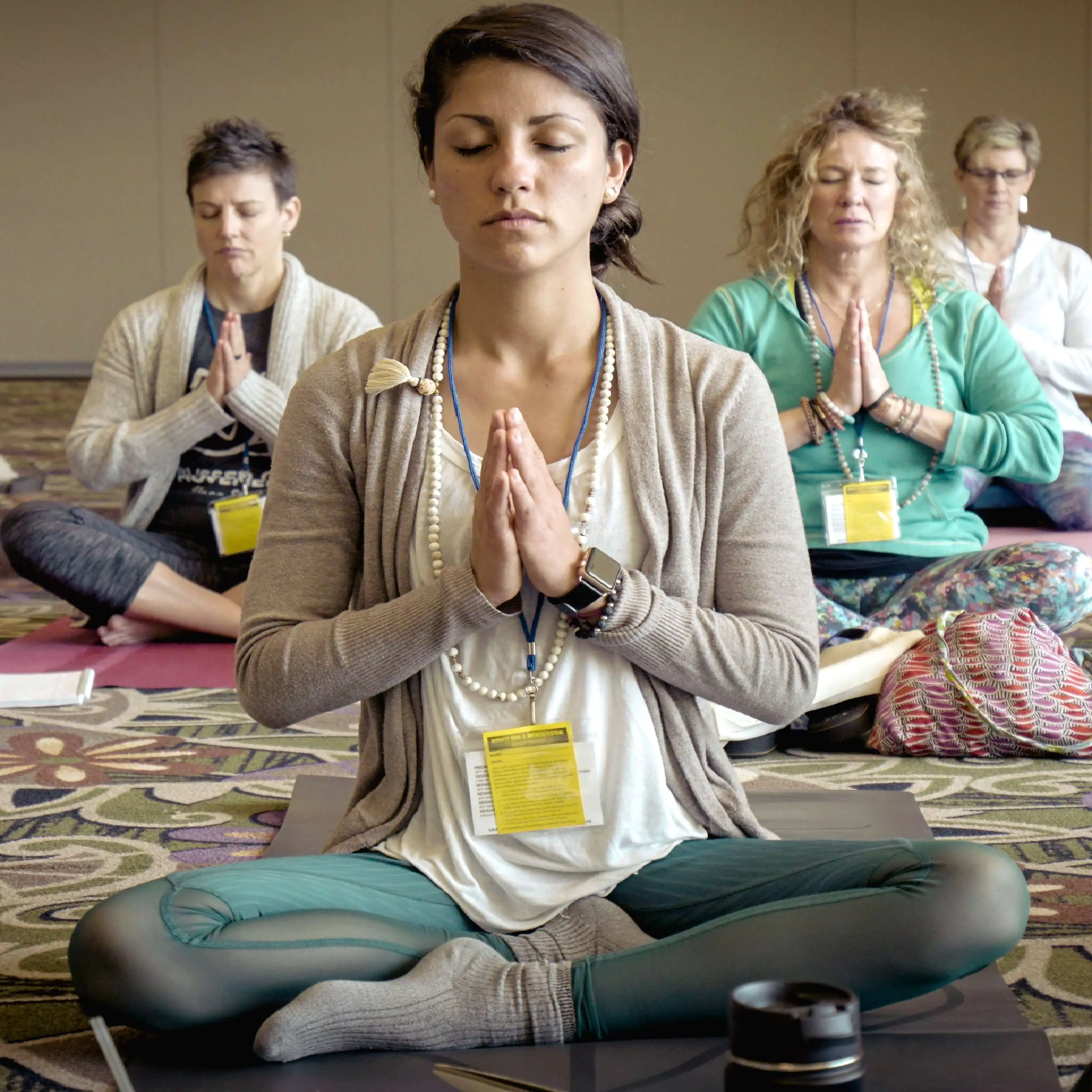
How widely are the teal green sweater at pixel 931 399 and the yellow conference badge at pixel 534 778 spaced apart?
1.74 meters

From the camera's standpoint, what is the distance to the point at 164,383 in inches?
159

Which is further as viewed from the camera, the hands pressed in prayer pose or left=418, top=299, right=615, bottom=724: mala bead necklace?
left=418, top=299, right=615, bottom=724: mala bead necklace

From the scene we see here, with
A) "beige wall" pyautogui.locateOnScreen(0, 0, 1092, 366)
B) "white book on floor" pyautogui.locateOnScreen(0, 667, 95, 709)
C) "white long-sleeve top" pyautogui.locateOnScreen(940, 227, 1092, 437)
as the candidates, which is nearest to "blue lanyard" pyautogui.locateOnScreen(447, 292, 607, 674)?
"white book on floor" pyautogui.locateOnScreen(0, 667, 95, 709)

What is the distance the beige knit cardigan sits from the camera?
1.60 meters

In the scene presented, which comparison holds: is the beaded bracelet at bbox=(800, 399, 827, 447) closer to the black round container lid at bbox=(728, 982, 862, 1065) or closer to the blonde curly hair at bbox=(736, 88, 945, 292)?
the blonde curly hair at bbox=(736, 88, 945, 292)

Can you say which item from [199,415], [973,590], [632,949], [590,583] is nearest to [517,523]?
[590,583]

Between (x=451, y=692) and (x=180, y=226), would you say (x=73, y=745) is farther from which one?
(x=180, y=226)

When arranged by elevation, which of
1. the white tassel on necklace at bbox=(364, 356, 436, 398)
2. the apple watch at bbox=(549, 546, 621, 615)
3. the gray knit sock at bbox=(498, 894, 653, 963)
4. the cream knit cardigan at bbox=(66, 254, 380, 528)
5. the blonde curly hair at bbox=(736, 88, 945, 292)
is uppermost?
the blonde curly hair at bbox=(736, 88, 945, 292)

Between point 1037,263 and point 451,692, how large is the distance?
12.6 feet

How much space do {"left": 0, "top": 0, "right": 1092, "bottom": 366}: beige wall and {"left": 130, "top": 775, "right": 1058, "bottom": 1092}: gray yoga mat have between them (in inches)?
271

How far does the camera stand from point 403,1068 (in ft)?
4.76

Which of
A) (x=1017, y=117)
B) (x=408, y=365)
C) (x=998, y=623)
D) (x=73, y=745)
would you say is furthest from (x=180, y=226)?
(x=408, y=365)

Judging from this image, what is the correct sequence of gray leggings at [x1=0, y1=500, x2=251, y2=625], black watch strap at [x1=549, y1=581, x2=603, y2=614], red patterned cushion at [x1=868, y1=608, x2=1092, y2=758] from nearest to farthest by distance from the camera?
black watch strap at [x1=549, y1=581, x2=603, y2=614]
red patterned cushion at [x1=868, y1=608, x2=1092, y2=758]
gray leggings at [x1=0, y1=500, x2=251, y2=625]

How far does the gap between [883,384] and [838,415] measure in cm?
11
